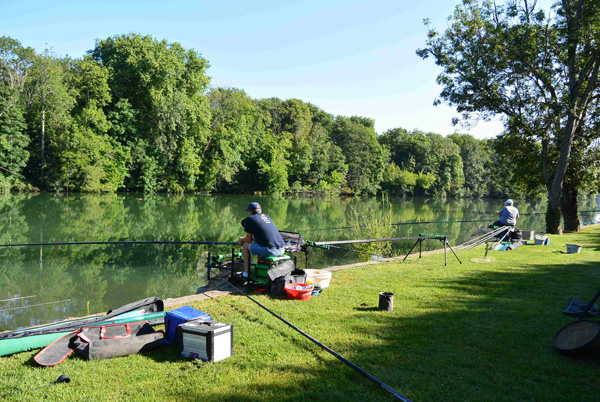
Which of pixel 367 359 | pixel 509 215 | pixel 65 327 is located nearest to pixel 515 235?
pixel 509 215

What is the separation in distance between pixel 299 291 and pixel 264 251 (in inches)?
35.7

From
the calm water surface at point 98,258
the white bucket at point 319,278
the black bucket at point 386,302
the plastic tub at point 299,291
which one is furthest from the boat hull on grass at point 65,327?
the black bucket at point 386,302

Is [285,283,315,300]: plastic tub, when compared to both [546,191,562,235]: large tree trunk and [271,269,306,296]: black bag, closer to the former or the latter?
[271,269,306,296]: black bag

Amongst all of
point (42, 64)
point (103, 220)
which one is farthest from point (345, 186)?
point (103, 220)

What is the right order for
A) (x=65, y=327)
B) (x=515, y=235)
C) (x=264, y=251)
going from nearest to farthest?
(x=65, y=327) → (x=264, y=251) → (x=515, y=235)

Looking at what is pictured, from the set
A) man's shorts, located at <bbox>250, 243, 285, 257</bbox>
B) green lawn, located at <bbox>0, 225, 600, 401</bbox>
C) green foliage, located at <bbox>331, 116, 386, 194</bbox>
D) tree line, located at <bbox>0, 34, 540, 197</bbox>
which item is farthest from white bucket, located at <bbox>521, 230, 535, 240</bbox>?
green foliage, located at <bbox>331, 116, 386, 194</bbox>

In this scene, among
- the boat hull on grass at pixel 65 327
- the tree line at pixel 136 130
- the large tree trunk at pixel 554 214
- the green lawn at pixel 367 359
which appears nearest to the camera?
the green lawn at pixel 367 359

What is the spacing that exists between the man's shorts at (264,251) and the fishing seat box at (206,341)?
7.71ft

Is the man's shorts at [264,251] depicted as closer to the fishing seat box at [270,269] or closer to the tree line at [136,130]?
the fishing seat box at [270,269]

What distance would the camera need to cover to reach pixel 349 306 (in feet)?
18.4

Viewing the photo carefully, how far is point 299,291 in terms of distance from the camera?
5824 millimetres

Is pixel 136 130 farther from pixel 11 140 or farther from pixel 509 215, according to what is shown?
pixel 509 215

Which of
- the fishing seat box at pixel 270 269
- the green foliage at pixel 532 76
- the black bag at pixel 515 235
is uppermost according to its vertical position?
the green foliage at pixel 532 76

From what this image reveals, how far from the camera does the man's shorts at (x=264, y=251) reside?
6309 mm
